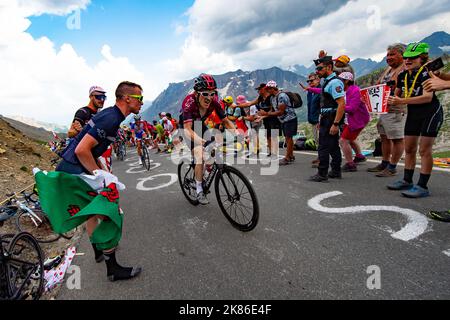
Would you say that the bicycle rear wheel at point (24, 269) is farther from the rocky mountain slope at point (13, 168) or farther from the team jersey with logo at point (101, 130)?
the rocky mountain slope at point (13, 168)

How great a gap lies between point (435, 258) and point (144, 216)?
14.8ft

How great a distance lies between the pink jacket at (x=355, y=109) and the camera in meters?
6.15

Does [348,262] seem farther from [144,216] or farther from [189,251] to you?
[144,216]

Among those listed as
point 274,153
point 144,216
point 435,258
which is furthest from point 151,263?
point 274,153

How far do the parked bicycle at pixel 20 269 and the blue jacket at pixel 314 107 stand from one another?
6.91 m

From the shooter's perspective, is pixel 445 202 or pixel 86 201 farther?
pixel 445 202

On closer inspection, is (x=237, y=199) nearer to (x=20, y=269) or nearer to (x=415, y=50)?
(x=20, y=269)

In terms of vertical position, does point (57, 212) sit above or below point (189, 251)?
above

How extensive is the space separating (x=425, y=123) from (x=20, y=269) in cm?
624

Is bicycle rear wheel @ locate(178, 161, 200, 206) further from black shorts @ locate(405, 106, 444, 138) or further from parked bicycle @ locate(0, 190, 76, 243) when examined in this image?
black shorts @ locate(405, 106, 444, 138)

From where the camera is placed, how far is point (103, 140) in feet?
9.11

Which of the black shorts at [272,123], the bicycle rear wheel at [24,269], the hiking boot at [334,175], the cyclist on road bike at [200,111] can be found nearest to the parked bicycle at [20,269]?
the bicycle rear wheel at [24,269]

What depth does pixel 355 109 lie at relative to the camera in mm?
6203

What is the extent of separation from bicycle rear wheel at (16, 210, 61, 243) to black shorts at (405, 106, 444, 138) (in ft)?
22.2
